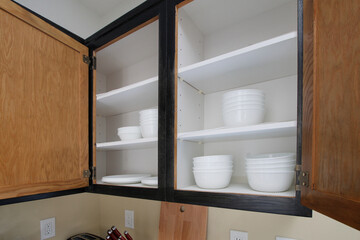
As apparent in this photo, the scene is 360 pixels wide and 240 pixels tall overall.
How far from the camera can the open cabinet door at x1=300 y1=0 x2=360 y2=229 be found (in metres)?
0.38

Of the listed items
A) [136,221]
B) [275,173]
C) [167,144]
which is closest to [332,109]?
[275,173]

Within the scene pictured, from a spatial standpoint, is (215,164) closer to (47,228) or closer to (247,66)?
(247,66)

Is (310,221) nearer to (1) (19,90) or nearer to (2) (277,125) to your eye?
(2) (277,125)

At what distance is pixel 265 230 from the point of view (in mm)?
975

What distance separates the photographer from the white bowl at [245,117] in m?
0.81

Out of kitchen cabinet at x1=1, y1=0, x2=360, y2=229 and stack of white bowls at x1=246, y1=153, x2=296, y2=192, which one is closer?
kitchen cabinet at x1=1, y1=0, x2=360, y2=229

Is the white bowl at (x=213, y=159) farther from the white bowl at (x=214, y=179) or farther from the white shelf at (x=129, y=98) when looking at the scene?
the white shelf at (x=129, y=98)

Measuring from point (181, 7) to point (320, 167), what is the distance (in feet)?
2.66

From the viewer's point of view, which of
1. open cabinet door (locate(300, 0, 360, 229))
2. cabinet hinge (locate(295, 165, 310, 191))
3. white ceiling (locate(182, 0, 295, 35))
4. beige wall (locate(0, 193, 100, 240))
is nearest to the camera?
open cabinet door (locate(300, 0, 360, 229))

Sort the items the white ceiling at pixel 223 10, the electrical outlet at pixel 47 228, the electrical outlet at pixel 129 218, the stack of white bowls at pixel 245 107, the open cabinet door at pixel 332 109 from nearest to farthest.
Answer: the open cabinet door at pixel 332 109 < the stack of white bowls at pixel 245 107 < the white ceiling at pixel 223 10 < the electrical outlet at pixel 47 228 < the electrical outlet at pixel 129 218

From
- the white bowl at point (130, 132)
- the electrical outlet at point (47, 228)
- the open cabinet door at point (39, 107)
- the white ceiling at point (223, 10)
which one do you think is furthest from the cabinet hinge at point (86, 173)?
the white ceiling at point (223, 10)

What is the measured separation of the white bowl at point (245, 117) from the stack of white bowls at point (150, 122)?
15.6 inches

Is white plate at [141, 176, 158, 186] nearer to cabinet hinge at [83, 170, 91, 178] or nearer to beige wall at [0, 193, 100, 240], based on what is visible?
cabinet hinge at [83, 170, 91, 178]

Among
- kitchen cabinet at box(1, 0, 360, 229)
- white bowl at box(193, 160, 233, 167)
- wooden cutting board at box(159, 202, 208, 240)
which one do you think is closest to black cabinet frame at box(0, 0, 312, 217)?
kitchen cabinet at box(1, 0, 360, 229)
